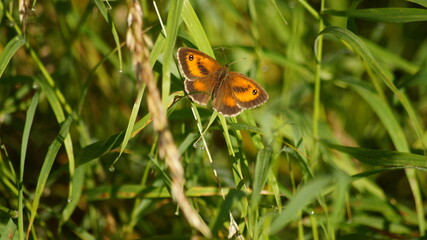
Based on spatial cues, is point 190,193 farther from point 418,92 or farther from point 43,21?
point 418,92

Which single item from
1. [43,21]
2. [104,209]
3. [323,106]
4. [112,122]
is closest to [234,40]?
[323,106]

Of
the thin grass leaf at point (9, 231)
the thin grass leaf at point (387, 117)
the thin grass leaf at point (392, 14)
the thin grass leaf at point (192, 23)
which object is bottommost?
the thin grass leaf at point (387, 117)

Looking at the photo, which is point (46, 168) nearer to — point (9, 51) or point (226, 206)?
point (9, 51)

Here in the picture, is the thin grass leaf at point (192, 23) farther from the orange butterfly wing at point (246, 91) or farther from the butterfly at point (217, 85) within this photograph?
the orange butterfly wing at point (246, 91)

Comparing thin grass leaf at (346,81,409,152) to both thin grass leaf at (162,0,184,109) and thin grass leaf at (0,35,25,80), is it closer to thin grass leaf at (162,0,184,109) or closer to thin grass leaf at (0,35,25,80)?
thin grass leaf at (162,0,184,109)

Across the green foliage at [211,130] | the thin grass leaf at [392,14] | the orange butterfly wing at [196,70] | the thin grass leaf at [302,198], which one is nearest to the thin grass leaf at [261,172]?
the green foliage at [211,130]

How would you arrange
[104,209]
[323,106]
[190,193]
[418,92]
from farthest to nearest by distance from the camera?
[418,92] → [323,106] → [104,209] → [190,193]
